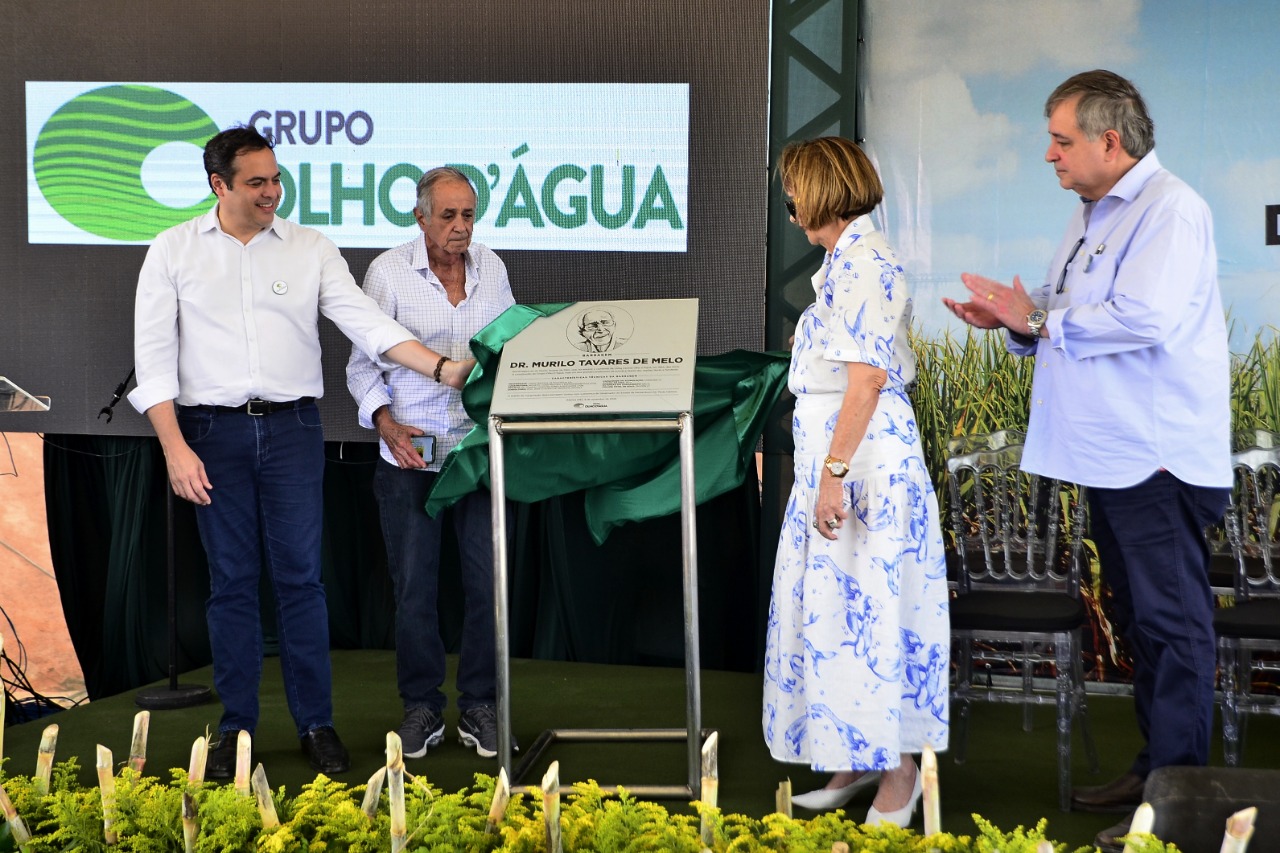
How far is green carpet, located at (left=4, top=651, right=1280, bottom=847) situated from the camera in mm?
3146

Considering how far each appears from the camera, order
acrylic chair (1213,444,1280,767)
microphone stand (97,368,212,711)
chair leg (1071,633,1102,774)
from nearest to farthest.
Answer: acrylic chair (1213,444,1280,767) → chair leg (1071,633,1102,774) → microphone stand (97,368,212,711)

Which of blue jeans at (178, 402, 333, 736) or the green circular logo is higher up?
the green circular logo

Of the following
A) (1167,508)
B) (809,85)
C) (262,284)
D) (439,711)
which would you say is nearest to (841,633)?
(1167,508)

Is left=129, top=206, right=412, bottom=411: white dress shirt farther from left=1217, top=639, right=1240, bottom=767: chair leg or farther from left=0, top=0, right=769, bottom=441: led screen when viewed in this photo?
left=1217, top=639, right=1240, bottom=767: chair leg

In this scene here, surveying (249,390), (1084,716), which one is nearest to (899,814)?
(1084,716)

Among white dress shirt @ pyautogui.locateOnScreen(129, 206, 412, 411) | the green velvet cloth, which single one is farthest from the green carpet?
white dress shirt @ pyautogui.locateOnScreen(129, 206, 412, 411)

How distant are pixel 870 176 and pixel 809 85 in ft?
5.61

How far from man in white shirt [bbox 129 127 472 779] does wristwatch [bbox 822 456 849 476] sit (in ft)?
3.61

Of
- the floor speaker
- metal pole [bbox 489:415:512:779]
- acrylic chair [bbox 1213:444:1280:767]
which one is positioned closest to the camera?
the floor speaker

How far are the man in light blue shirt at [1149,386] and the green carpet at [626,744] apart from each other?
0.50m

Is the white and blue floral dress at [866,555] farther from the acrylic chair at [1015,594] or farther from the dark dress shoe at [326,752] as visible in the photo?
the dark dress shoe at [326,752]

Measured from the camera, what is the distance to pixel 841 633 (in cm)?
269

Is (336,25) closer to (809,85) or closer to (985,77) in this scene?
(809,85)

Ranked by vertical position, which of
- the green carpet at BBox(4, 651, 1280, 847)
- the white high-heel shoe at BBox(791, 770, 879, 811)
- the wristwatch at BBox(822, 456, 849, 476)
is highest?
the wristwatch at BBox(822, 456, 849, 476)
